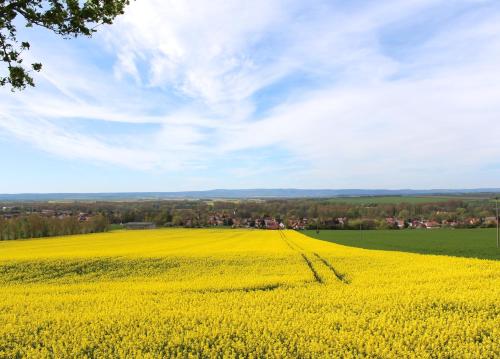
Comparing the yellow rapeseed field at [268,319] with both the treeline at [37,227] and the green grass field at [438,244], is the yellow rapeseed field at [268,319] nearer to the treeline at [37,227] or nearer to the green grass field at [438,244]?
the green grass field at [438,244]

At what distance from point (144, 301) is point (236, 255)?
16.6 meters

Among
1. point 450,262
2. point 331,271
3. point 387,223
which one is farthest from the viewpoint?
point 387,223

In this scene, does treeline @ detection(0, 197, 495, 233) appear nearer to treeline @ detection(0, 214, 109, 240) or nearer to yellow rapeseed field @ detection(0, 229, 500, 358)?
treeline @ detection(0, 214, 109, 240)

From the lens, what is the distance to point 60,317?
11.3 meters

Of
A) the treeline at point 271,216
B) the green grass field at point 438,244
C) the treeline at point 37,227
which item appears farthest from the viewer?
the treeline at point 271,216

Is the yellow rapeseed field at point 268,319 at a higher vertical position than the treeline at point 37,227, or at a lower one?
higher

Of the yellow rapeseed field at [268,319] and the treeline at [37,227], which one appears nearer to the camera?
the yellow rapeseed field at [268,319]

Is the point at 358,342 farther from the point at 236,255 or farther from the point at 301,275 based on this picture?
the point at 236,255

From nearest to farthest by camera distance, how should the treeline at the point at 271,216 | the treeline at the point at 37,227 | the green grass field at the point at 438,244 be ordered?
1. the green grass field at the point at 438,244
2. the treeline at the point at 37,227
3. the treeline at the point at 271,216

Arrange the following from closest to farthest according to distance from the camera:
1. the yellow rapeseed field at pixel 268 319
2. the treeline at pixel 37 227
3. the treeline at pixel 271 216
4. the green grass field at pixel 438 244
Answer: the yellow rapeseed field at pixel 268 319, the green grass field at pixel 438 244, the treeline at pixel 37 227, the treeline at pixel 271 216

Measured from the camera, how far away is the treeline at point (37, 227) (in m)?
81.9

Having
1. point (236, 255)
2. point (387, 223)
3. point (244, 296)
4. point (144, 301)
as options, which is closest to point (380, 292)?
point (244, 296)

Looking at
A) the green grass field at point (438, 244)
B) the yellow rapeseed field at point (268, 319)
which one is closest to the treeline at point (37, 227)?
the green grass field at point (438, 244)

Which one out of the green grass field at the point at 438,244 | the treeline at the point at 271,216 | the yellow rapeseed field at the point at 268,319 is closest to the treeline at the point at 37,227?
the treeline at the point at 271,216
